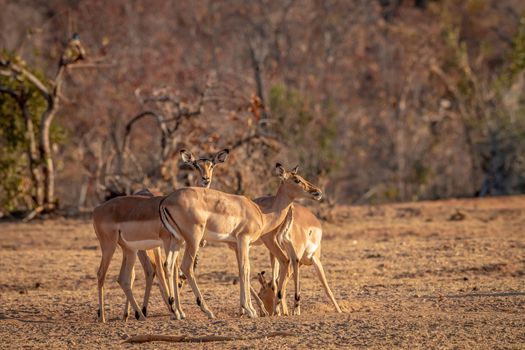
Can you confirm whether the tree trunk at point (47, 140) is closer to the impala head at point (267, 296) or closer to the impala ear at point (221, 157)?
the impala ear at point (221, 157)

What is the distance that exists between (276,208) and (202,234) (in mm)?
1060

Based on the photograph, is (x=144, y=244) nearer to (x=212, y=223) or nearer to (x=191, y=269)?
(x=191, y=269)

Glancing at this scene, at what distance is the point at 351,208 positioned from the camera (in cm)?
1894

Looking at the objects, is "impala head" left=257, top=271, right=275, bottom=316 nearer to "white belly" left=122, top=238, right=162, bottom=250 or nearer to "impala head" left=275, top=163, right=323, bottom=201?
"impala head" left=275, top=163, right=323, bottom=201

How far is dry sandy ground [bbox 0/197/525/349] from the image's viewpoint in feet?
24.9

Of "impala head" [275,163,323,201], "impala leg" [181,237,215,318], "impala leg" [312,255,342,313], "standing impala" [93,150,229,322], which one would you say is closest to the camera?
"impala leg" [181,237,215,318]

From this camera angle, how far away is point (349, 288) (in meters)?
10.7

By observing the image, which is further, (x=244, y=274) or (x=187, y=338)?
(x=244, y=274)

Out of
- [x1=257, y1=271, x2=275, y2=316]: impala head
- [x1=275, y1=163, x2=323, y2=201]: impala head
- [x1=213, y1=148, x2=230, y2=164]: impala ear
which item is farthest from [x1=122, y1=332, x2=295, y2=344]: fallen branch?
[x1=213, y1=148, x2=230, y2=164]: impala ear

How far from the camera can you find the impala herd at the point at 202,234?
28.4 feet

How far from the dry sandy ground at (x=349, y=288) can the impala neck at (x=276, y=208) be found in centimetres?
90

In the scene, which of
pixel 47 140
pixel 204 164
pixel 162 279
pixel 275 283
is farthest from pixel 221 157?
pixel 47 140

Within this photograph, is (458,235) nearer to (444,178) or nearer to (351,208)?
(351,208)

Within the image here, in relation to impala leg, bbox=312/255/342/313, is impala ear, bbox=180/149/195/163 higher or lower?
higher
